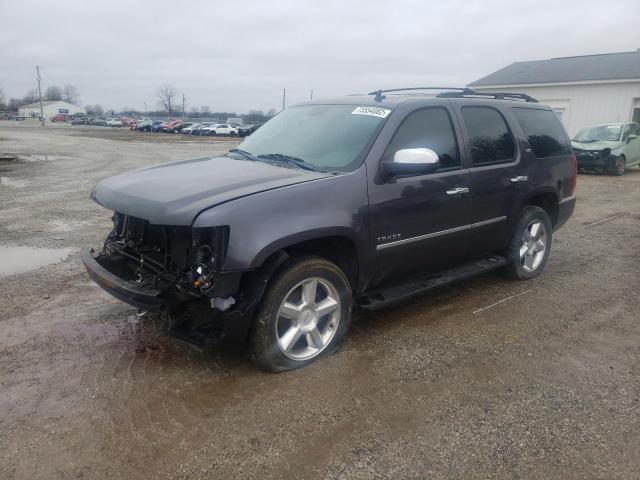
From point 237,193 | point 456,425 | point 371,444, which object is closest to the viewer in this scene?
point 371,444

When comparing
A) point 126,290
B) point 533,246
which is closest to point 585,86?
point 533,246

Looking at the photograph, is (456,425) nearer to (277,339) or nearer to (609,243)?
(277,339)

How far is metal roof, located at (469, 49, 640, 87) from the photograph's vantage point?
80.4ft

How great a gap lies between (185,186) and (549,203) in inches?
164

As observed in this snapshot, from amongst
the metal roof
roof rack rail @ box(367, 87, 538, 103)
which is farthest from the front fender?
the metal roof

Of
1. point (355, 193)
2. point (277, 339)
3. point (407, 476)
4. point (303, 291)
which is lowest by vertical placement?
point (407, 476)

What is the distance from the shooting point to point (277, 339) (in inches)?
139

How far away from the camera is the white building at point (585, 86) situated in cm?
2358

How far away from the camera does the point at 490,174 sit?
15.9 feet

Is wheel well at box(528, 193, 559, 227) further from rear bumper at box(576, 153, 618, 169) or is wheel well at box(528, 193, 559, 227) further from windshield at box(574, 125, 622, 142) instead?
windshield at box(574, 125, 622, 142)

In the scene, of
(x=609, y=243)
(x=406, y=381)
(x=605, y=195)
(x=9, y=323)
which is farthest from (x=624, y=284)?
(x=605, y=195)

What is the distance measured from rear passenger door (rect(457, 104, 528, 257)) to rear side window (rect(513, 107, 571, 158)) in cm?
36

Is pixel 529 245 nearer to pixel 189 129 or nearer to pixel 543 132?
pixel 543 132

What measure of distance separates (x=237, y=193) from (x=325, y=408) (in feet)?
4.74
